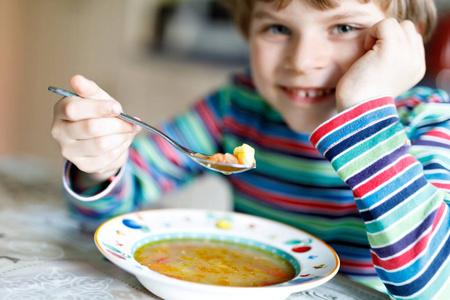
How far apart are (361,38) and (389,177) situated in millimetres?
278

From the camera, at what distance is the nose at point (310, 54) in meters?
0.77

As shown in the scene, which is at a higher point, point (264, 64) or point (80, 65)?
point (264, 64)

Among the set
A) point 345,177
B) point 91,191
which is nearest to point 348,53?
point 345,177

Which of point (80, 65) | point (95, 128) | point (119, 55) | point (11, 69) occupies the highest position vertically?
point (95, 128)

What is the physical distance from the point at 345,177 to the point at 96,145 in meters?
0.34

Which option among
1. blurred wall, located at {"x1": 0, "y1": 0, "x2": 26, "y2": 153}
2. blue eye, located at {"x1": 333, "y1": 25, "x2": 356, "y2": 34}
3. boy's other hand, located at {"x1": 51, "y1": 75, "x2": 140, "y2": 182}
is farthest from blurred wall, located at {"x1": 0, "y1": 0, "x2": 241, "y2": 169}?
boy's other hand, located at {"x1": 51, "y1": 75, "x2": 140, "y2": 182}

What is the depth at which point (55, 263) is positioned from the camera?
1.99 feet

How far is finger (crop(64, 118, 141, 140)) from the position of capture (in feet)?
2.05

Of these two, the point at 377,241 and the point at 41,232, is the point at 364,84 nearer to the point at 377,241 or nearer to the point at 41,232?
the point at 377,241

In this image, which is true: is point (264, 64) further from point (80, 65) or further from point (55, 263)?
point (80, 65)

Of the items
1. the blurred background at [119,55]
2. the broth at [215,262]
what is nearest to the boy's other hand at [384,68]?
the broth at [215,262]

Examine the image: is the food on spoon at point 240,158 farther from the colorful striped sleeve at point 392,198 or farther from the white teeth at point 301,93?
the white teeth at point 301,93

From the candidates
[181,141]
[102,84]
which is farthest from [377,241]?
[102,84]

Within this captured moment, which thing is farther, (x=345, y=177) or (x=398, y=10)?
(x=398, y=10)
